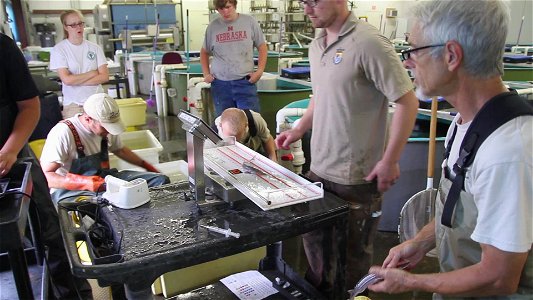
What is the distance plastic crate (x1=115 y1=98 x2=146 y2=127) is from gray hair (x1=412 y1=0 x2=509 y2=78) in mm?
3306

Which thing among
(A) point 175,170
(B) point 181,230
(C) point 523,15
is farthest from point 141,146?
(C) point 523,15

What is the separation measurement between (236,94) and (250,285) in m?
1.84

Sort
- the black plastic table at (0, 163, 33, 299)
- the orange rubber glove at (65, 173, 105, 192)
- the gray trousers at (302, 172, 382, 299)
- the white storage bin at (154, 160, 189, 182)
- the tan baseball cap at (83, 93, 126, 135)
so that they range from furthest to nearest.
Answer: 1. the white storage bin at (154, 160, 189, 182)
2. the tan baseball cap at (83, 93, 126, 135)
3. the orange rubber glove at (65, 173, 105, 192)
4. the gray trousers at (302, 172, 382, 299)
5. the black plastic table at (0, 163, 33, 299)

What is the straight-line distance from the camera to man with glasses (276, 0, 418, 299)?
1.27m

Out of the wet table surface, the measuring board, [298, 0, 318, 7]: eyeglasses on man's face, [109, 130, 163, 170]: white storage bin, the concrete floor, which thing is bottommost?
the concrete floor

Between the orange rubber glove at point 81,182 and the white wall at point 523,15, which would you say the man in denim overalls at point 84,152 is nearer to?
the orange rubber glove at point 81,182

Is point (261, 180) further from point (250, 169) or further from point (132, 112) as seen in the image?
point (132, 112)

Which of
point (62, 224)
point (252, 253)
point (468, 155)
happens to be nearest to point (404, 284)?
point (468, 155)

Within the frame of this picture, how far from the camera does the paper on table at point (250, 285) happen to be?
1.32 metres

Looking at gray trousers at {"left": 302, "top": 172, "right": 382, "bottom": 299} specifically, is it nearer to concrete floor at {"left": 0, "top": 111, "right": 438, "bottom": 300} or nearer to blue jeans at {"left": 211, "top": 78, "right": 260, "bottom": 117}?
concrete floor at {"left": 0, "top": 111, "right": 438, "bottom": 300}

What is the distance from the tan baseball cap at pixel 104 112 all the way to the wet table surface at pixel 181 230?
2.76ft

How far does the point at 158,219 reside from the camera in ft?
3.44

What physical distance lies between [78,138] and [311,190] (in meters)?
1.28

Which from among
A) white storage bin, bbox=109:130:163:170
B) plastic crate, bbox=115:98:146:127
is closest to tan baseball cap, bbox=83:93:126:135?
white storage bin, bbox=109:130:163:170
